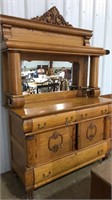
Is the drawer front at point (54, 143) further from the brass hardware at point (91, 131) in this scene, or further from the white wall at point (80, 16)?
the white wall at point (80, 16)

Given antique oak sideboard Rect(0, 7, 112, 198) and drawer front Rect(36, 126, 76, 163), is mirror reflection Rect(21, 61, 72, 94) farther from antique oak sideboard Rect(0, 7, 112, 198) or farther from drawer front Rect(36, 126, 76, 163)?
drawer front Rect(36, 126, 76, 163)

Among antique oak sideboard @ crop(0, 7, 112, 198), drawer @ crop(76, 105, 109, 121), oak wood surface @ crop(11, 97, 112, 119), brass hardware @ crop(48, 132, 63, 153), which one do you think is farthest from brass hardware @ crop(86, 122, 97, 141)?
brass hardware @ crop(48, 132, 63, 153)

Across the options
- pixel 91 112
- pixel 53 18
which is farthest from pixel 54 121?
pixel 53 18

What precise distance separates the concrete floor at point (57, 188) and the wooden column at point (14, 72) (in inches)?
36.4

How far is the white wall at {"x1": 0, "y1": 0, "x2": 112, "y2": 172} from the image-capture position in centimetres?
173

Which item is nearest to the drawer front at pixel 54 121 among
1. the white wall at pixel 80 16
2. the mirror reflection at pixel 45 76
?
the mirror reflection at pixel 45 76

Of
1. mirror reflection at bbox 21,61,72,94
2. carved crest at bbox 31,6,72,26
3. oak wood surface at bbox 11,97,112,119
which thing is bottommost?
oak wood surface at bbox 11,97,112,119

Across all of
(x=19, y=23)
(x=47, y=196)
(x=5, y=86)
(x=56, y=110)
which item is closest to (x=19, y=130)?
(x=56, y=110)

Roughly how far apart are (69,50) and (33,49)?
39 cm

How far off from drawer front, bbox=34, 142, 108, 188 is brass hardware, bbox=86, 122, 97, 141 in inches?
4.8

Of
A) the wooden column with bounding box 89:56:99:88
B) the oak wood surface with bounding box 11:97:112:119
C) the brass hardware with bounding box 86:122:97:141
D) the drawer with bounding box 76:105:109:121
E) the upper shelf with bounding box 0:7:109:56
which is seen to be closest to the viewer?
the oak wood surface with bounding box 11:97:112:119

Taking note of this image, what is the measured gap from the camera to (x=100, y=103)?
182 cm

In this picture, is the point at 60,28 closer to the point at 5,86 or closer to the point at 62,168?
the point at 5,86

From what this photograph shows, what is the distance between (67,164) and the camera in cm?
169
